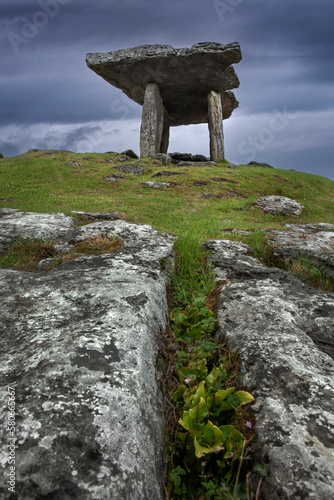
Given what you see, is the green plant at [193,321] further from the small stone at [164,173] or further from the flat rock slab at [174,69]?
the flat rock slab at [174,69]

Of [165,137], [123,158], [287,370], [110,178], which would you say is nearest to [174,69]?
[123,158]

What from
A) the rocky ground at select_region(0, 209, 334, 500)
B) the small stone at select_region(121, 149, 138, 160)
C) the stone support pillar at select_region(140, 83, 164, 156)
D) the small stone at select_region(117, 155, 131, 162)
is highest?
the stone support pillar at select_region(140, 83, 164, 156)

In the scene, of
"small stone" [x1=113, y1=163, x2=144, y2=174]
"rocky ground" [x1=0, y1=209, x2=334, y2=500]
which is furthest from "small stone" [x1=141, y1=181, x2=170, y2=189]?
"rocky ground" [x1=0, y1=209, x2=334, y2=500]

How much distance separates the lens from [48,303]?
2.73m

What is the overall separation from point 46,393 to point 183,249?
3547 millimetres

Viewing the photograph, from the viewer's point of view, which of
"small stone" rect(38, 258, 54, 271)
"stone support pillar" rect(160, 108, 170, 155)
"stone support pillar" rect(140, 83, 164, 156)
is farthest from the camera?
"stone support pillar" rect(160, 108, 170, 155)

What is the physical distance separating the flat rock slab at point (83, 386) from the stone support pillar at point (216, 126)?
18.8 m

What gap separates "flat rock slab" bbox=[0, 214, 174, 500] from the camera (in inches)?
53.4

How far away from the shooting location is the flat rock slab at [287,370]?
156 centimetres

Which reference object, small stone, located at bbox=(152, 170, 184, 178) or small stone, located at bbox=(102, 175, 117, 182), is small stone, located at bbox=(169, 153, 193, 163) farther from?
small stone, located at bbox=(102, 175, 117, 182)

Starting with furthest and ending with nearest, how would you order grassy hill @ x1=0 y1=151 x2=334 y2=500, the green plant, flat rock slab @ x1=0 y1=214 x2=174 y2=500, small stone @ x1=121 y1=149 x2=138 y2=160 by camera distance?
small stone @ x1=121 y1=149 x2=138 y2=160
the green plant
grassy hill @ x1=0 y1=151 x2=334 y2=500
flat rock slab @ x1=0 y1=214 x2=174 y2=500

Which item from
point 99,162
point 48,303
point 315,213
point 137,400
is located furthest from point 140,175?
point 137,400

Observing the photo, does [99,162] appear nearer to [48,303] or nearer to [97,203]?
[97,203]

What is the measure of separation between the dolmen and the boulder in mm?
8465
